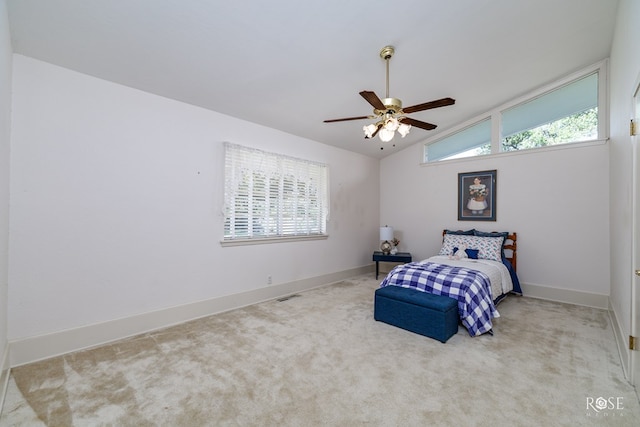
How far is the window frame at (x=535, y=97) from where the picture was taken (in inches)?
155

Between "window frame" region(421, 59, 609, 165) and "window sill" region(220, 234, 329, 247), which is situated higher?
"window frame" region(421, 59, 609, 165)

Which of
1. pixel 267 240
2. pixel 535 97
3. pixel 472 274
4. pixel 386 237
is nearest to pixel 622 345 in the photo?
pixel 472 274

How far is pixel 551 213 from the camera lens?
14.3ft

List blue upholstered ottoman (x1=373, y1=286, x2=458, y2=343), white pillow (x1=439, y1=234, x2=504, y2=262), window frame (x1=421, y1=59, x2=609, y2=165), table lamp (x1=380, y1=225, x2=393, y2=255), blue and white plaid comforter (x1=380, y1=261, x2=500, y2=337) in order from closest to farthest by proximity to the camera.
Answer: blue upholstered ottoman (x1=373, y1=286, x2=458, y2=343) → blue and white plaid comforter (x1=380, y1=261, x2=500, y2=337) → window frame (x1=421, y1=59, x2=609, y2=165) → white pillow (x1=439, y1=234, x2=504, y2=262) → table lamp (x1=380, y1=225, x2=393, y2=255)

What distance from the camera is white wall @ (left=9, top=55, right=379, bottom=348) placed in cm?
245

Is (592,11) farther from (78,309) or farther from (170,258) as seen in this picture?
(78,309)

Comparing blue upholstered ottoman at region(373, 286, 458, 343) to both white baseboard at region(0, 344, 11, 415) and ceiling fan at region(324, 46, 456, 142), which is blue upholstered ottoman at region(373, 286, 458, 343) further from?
white baseboard at region(0, 344, 11, 415)

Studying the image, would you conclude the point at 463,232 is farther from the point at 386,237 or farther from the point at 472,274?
the point at 472,274

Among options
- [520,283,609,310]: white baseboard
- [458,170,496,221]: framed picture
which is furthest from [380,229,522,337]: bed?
[458,170,496,221]: framed picture

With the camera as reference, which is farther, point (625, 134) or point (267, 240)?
point (267, 240)

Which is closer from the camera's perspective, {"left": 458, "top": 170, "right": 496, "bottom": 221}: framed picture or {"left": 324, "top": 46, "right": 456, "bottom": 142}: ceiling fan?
{"left": 324, "top": 46, "right": 456, "bottom": 142}: ceiling fan

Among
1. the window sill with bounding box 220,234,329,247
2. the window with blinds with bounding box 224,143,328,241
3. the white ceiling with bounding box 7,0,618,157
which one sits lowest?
the window sill with bounding box 220,234,329,247

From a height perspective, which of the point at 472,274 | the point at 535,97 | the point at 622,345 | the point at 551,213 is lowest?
the point at 622,345

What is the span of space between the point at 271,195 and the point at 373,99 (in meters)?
2.36
